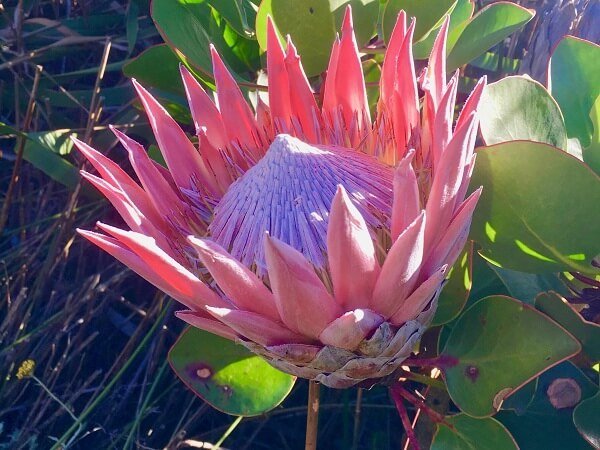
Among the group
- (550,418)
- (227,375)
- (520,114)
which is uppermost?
(520,114)

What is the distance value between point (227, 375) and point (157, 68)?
25.0 inches

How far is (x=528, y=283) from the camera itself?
1.12m

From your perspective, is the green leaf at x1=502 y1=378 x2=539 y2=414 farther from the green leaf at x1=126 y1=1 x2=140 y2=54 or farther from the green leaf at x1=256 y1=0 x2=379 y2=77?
the green leaf at x1=126 y1=1 x2=140 y2=54

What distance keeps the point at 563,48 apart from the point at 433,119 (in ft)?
1.26

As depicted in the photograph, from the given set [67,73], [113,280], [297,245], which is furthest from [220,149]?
[67,73]

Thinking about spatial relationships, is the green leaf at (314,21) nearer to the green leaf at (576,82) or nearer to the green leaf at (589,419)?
the green leaf at (576,82)

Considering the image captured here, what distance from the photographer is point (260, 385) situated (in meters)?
1.08

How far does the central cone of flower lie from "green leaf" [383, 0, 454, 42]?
13.7 inches

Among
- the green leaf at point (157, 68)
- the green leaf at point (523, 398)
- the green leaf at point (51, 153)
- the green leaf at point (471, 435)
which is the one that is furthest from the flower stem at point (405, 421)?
the green leaf at point (51, 153)

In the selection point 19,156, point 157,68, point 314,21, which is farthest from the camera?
point 19,156

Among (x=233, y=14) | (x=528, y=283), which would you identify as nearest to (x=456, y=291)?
(x=528, y=283)

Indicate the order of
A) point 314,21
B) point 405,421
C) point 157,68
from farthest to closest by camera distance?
point 157,68
point 314,21
point 405,421

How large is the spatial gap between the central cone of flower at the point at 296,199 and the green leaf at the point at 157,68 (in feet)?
1.54

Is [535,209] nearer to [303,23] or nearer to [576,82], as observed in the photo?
[576,82]
